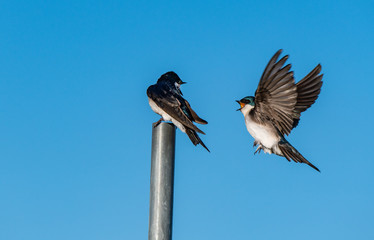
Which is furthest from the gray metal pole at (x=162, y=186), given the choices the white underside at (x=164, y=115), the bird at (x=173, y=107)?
the white underside at (x=164, y=115)

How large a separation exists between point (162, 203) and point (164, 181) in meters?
0.16

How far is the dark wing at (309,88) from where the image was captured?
21.9 feet

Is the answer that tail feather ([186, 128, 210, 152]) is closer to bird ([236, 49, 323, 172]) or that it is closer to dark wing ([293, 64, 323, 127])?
bird ([236, 49, 323, 172])

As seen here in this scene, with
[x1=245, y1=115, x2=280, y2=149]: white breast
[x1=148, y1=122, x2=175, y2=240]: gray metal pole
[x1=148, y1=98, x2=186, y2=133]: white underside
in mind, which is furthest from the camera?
[x1=245, y1=115, x2=280, y2=149]: white breast

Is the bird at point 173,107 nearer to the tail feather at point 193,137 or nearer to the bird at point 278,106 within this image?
the tail feather at point 193,137

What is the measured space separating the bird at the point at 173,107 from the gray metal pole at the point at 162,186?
182cm

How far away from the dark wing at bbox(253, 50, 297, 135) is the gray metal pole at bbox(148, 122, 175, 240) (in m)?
2.59

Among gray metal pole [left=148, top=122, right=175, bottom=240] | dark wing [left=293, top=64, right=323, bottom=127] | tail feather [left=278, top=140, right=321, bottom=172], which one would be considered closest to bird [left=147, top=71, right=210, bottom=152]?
tail feather [left=278, top=140, right=321, bottom=172]

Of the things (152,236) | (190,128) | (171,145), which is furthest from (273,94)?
(152,236)

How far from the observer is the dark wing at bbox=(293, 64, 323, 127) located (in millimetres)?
6672

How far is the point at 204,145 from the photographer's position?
5.76 meters

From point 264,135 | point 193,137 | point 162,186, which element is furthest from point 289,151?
point 162,186

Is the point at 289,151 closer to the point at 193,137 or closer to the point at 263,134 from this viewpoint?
the point at 263,134

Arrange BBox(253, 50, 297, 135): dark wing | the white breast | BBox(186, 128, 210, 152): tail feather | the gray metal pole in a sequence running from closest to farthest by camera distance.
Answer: the gray metal pole → BBox(186, 128, 210, 152): tail feather → BBox(253, 50, 297, 135): dark wing → the white breast
